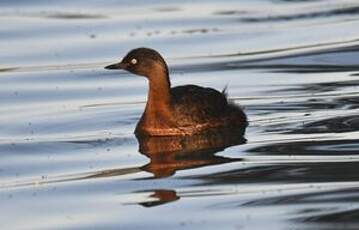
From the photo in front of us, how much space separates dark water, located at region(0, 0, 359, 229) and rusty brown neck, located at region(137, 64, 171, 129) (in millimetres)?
265

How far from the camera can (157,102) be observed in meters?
17.9

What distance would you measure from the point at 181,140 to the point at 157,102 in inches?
28.2

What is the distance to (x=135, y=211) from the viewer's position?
13.1 meters

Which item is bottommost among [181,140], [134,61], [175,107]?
[181,140]

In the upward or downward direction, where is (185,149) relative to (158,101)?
downward

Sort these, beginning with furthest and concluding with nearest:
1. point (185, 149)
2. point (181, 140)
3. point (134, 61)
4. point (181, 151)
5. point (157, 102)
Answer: point (134, 61)
point (157, 102)
point (181, 140)
point (185, 149)
point (181, 151)

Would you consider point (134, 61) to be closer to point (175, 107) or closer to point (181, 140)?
point (175, 107)

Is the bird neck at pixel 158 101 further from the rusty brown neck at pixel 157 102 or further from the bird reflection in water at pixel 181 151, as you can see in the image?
the bird reflection in water at pixel 181 151

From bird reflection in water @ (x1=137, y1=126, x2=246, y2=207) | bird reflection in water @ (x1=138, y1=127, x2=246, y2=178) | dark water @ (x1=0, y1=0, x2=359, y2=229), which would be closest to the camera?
dark water @ (x1=0, y1=0, x2=359, y2=229)

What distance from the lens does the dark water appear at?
43.5 feet

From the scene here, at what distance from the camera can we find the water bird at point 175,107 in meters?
17.8

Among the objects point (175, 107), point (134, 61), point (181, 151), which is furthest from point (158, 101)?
point (181, 151)

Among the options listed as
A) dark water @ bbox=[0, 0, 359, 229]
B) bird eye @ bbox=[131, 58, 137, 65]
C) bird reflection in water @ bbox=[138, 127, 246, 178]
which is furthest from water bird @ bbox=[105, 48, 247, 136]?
dark water @ bbox=[0, 0, 359, 229]

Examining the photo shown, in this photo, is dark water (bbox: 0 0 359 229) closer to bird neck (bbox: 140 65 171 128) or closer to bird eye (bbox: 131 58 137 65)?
bird neck (bbox: 140 65 171 128)
